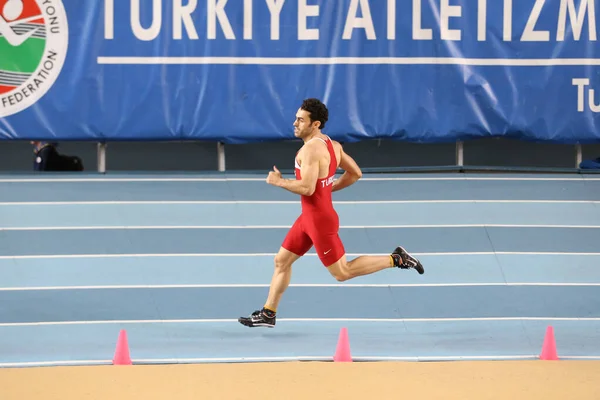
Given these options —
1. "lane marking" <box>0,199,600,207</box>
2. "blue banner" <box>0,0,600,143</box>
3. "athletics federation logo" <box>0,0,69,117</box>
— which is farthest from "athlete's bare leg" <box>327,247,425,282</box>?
"athletics federation logo" <box>0,0,69,117</box>

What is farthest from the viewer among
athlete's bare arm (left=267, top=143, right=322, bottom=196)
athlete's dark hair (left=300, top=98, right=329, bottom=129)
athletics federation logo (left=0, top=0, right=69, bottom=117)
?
athletics federation logo (left=0, top=0, right=69, bottom=117)

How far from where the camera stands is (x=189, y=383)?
7.32 m

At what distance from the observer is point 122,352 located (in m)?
7.89

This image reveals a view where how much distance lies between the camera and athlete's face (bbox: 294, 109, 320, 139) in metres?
8.33

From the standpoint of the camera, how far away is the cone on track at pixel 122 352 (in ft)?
25.8

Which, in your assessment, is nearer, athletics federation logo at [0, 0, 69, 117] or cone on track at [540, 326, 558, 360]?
cone on track at [540, 326, 558, 360]

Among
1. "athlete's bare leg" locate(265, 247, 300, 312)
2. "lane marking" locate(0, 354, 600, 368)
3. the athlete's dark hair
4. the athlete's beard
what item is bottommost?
"lane marking" locate(0, 354, 600, 368)

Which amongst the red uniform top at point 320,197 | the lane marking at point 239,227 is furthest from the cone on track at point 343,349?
the lane marking at point 239,227

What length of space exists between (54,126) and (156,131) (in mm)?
1118

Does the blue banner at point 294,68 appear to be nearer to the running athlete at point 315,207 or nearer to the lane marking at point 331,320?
the lane marking at point 331,320

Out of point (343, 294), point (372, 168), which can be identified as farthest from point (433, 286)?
point (372, 168)

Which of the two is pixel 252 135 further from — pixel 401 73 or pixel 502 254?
Answer: pixel 502 254

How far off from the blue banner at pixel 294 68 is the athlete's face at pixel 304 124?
4.44 m

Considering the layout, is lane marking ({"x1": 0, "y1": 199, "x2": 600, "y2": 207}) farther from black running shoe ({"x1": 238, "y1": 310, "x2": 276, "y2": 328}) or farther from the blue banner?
black running shoe ({"x1": 238, "y1": 310, "x2": 276, "y2": 328})
